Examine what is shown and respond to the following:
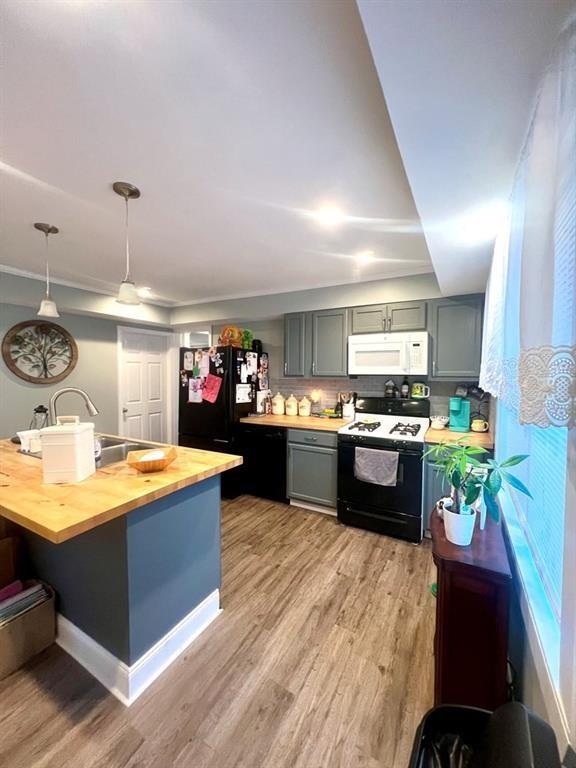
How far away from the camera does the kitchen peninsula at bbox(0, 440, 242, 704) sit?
1213 mm

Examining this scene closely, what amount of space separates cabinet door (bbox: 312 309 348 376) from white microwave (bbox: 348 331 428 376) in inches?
5.2

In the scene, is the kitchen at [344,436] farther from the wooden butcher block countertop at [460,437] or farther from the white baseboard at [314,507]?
the white baseboard at [314,507]

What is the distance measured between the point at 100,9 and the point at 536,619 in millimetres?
2156

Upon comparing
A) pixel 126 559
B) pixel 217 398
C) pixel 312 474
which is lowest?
pixel 312 474

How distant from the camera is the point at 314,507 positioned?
10.4 ft

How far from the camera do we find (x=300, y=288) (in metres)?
3.46

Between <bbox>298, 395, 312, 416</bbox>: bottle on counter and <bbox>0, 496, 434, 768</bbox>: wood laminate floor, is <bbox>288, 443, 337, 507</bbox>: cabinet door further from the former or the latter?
<bbox>0, 496, 434, 768</bbox>: wood laminate floor

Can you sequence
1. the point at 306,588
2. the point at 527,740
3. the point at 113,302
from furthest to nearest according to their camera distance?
the point at 113,302 < the point at 306,588 < the point at 527,740

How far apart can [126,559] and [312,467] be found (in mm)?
2042

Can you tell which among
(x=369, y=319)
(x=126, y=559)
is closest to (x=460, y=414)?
(x=369, y=319)

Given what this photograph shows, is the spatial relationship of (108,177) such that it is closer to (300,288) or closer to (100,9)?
(100,9)

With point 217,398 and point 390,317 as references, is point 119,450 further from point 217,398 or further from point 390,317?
point 390,317

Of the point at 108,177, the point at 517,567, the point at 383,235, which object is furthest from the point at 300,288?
the point at 517,567

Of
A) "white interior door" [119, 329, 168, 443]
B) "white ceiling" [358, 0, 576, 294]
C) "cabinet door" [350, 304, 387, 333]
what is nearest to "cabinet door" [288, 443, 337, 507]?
"cabinet door" [350, 304, 387, 333]
